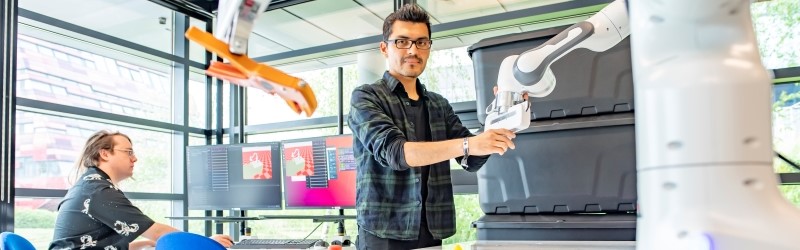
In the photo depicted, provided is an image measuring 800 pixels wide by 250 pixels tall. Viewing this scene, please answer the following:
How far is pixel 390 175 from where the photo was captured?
4.48 ft

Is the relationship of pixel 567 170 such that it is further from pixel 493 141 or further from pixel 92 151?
pixel 92 151

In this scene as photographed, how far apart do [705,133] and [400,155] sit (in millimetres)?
993

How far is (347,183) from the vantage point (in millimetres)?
3096

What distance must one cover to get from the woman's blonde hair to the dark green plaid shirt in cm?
150

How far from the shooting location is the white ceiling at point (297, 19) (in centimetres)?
337

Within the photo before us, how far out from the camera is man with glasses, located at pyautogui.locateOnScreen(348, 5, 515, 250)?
1.32 meters

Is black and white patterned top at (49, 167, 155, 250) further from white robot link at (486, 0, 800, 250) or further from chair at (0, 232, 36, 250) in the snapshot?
white robot link at (486, 0, 800, 250)

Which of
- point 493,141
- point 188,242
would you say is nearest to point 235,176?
point 188,242

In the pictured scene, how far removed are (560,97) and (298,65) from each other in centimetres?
254

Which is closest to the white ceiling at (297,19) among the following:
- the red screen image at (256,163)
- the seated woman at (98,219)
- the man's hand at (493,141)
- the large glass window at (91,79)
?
the large glass window at (91,79)

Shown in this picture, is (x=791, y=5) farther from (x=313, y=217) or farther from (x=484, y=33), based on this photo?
(x=313, y=217)

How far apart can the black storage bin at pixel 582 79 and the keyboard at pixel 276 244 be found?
4.22ft

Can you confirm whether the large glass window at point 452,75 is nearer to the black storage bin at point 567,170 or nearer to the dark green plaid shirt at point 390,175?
the black storage bin at point 567,170

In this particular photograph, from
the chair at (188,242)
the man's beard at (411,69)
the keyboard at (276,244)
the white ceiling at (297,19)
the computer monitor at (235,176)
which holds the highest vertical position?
the white ceiling at (297,19)
